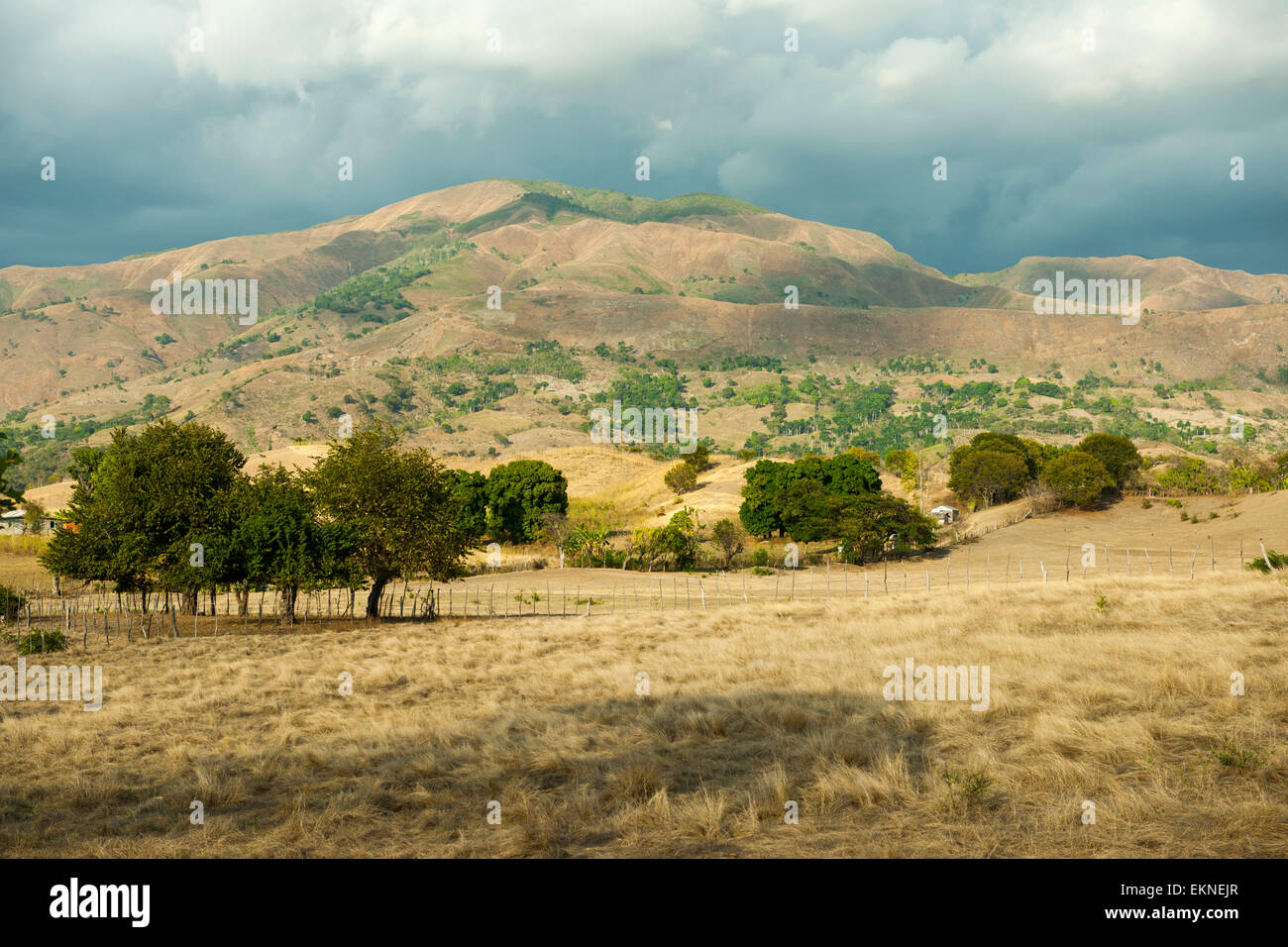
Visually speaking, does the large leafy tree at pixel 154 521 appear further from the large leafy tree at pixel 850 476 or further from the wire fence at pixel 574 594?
the large leafy tree at pixel 850 476

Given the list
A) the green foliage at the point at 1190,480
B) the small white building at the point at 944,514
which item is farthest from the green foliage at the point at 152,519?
the green foliage at the point at 1190,480

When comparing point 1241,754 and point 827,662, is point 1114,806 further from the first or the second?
point 827,662

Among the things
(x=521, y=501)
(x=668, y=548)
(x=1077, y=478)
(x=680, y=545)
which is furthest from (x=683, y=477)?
(x=1077, y=478)

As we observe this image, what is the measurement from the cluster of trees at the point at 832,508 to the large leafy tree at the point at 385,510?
40.0 m

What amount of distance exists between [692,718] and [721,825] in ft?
18.5

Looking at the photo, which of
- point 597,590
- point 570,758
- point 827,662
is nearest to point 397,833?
point 570,758

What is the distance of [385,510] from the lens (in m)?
37.7

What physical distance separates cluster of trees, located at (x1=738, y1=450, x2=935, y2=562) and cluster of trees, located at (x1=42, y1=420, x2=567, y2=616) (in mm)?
39318

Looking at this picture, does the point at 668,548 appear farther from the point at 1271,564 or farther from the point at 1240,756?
the point at 1240,756

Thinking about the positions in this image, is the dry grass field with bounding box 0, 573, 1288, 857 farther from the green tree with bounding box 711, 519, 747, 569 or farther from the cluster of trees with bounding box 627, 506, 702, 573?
the green tree with bounding box 711, 519, 747, 569

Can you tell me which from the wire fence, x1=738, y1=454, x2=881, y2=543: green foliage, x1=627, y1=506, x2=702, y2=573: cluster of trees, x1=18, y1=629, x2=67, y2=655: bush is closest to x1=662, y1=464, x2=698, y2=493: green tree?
x1=738, y1=454, x2=881, y2=543: green foliage

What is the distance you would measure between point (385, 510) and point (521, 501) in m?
50.3

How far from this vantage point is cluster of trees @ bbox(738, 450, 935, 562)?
69.7 m
